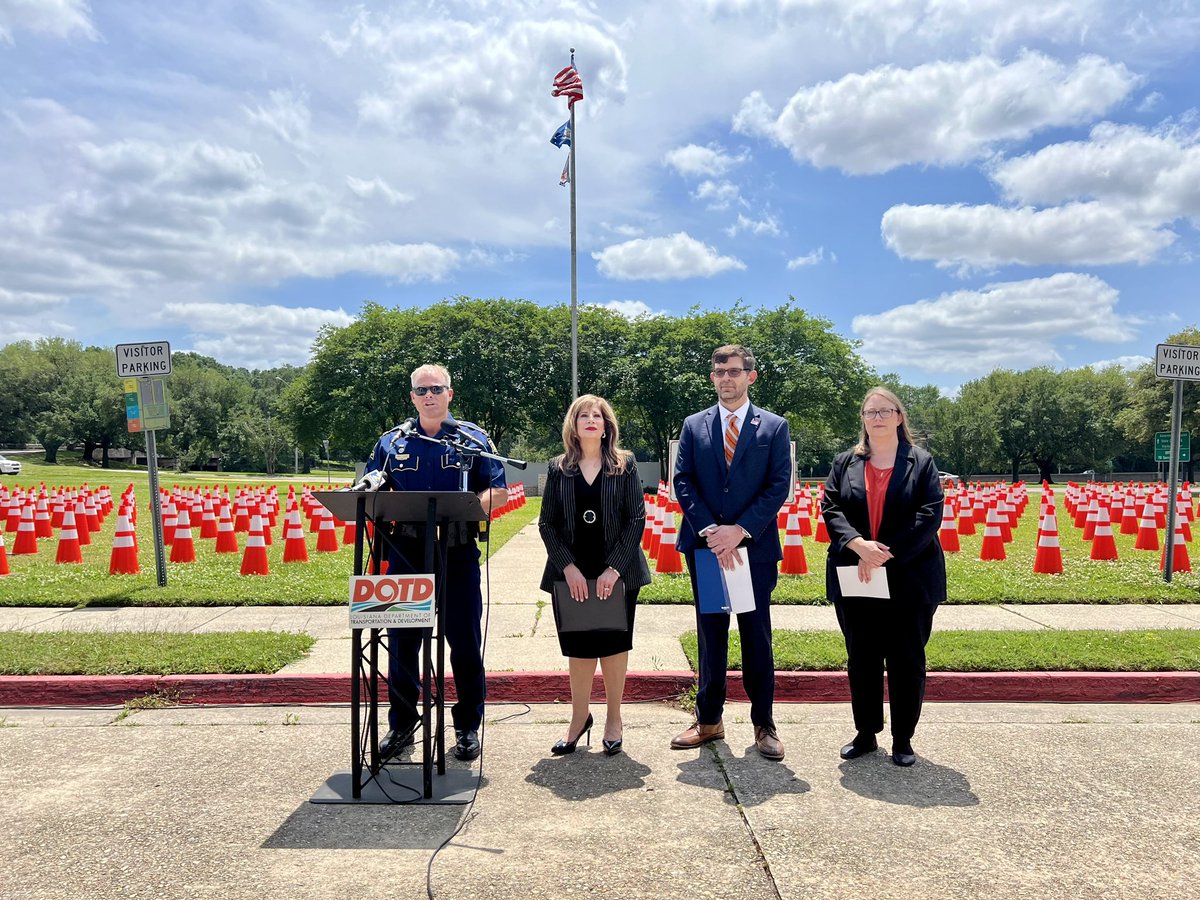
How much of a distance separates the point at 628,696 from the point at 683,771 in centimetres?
143

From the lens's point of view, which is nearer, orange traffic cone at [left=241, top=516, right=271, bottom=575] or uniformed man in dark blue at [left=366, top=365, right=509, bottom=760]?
uniformed man in dark blue at [left=366, top=365, right=509, bottom=760]

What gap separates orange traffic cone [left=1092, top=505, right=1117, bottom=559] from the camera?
1242 cm

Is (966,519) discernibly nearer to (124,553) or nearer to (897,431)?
(897,431)

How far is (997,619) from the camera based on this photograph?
26.7ft

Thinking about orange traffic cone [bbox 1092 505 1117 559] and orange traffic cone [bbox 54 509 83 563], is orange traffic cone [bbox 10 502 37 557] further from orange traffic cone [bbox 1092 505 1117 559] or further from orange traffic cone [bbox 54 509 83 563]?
orange traffic cone [bbox 1092 505 1117 559]

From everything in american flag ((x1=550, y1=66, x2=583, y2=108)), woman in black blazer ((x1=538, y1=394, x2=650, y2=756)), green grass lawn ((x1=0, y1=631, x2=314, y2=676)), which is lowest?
green grass lawn ((x1=0, y1=631, x2=314, y2=676))

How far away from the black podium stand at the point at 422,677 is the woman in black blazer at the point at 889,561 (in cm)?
204

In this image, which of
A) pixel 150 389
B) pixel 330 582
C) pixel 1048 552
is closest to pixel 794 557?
pixel 1048 552

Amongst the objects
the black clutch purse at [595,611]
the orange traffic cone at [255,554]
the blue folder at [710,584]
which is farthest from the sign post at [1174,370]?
the orange traffic cone at [255,554]

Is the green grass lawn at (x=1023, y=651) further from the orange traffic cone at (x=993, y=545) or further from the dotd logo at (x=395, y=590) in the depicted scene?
the orange traffic cone at (x=993, y=545)

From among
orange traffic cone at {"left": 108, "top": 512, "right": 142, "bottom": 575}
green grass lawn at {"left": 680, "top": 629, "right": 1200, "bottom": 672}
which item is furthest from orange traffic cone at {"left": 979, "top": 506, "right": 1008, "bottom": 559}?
orange traffic cone at {"left": 108, "top": 512, "right": 142, "bottom": 575}

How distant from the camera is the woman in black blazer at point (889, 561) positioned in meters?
4.69

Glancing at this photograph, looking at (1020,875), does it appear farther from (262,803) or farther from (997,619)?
(997,619)

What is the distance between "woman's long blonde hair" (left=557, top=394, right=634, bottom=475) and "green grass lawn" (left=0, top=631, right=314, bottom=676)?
9.62 ft
